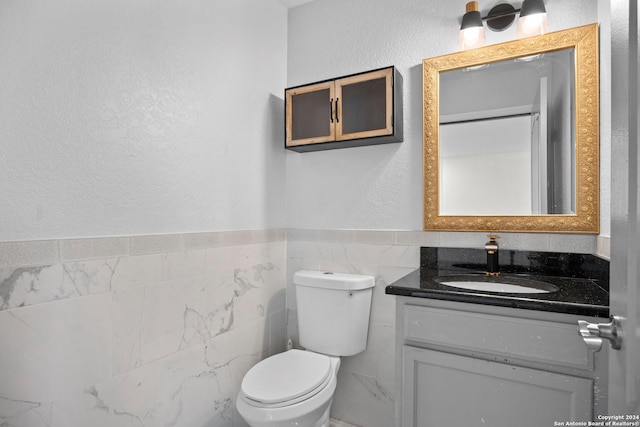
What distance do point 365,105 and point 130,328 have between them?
4.84 feet

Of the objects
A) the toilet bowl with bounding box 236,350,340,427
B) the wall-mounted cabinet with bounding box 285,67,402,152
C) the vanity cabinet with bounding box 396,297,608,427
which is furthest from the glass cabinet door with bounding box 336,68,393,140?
the toilet bowl with bounding box 236,350,340,427

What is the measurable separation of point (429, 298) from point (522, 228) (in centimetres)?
65

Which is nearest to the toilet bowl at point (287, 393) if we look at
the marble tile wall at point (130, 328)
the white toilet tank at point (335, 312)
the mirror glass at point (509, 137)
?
the white toilet tank at point (335, 312)

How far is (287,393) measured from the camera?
1389mm

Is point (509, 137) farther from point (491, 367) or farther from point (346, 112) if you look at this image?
point (491, 367)

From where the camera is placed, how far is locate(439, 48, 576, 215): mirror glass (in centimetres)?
154

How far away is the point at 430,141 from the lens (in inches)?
70.2

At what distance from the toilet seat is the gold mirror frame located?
0.87m

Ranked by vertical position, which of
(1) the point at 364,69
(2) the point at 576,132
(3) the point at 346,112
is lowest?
(2) the point at 576,132

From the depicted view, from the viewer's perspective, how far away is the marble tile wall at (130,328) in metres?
1.07

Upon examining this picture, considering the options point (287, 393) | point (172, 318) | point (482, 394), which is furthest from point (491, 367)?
point (172, 318)

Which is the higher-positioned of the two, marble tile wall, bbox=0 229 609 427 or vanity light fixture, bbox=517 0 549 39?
vanity light fixture, bbox=517 0 549 39

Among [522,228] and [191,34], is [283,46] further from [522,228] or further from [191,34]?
[522,228]

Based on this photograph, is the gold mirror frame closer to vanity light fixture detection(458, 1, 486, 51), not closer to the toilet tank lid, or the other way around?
vanity light fixture detection(458, 1, 486, 51)
